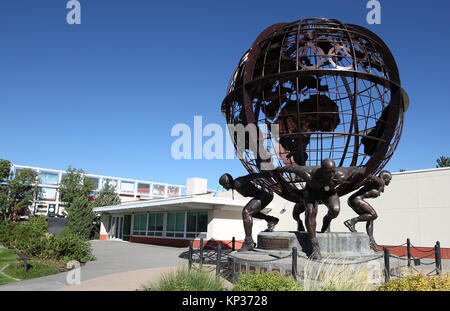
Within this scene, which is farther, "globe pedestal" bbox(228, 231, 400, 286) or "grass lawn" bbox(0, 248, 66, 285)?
"grass lawn" bbox(0, 248, 66, 285)

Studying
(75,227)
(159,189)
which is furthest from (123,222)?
(159,189)

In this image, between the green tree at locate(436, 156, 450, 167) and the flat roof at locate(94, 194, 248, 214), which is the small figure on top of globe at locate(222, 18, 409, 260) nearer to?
the flat roof at locate(94, 194, 248, 214)

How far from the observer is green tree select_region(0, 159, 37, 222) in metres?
36.7

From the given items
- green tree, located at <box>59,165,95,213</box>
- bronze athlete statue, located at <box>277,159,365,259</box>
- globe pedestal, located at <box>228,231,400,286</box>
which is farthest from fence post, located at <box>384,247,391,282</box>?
green tree, located at <box>59,165,95,213</box>

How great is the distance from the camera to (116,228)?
3328 centimetres

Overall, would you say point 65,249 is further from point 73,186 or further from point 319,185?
point 73,186

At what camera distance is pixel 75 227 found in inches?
1181

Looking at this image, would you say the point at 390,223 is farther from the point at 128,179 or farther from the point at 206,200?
the point at 128,179

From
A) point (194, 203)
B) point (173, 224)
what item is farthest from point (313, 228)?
point (173, 224)

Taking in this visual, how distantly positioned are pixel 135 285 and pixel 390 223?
59.8 ft

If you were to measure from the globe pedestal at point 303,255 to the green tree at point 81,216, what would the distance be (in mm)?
25109

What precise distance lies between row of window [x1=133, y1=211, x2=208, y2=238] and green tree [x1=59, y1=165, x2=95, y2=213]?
11.1 meters
